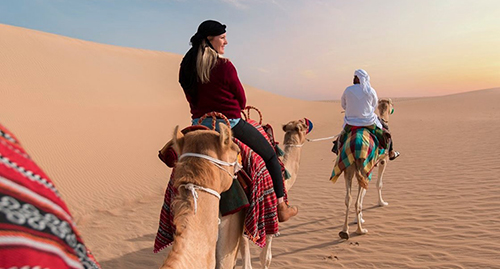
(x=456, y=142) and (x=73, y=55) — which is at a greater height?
(x=73, y=55)

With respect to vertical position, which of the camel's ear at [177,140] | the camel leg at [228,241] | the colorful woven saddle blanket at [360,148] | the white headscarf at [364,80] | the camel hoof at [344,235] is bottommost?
the camel hoof at [344,235]

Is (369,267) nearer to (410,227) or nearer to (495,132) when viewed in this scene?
(410,227)

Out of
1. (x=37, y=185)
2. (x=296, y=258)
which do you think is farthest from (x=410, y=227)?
(x=37, y=185)

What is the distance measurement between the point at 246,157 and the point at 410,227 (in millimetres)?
4657

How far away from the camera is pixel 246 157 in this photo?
2.53m

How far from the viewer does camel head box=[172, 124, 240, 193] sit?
1.67 meters

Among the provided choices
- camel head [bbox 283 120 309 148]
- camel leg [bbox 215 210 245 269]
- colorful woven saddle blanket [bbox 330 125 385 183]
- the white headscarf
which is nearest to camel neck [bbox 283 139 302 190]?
camel head [bbox 283 120 309 148]

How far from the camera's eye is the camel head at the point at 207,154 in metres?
1.67

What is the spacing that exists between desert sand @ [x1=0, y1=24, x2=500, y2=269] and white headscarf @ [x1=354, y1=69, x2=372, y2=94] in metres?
2.58

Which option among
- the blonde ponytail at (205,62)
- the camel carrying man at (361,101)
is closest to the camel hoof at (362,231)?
the camel carrying man at (361,101)

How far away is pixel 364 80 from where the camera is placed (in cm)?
519

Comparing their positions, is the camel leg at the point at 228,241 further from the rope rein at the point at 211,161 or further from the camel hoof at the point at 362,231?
the camel hoof at the point at 362,231

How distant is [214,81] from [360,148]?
336 cm

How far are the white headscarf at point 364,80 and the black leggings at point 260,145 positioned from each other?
3.01 metres
